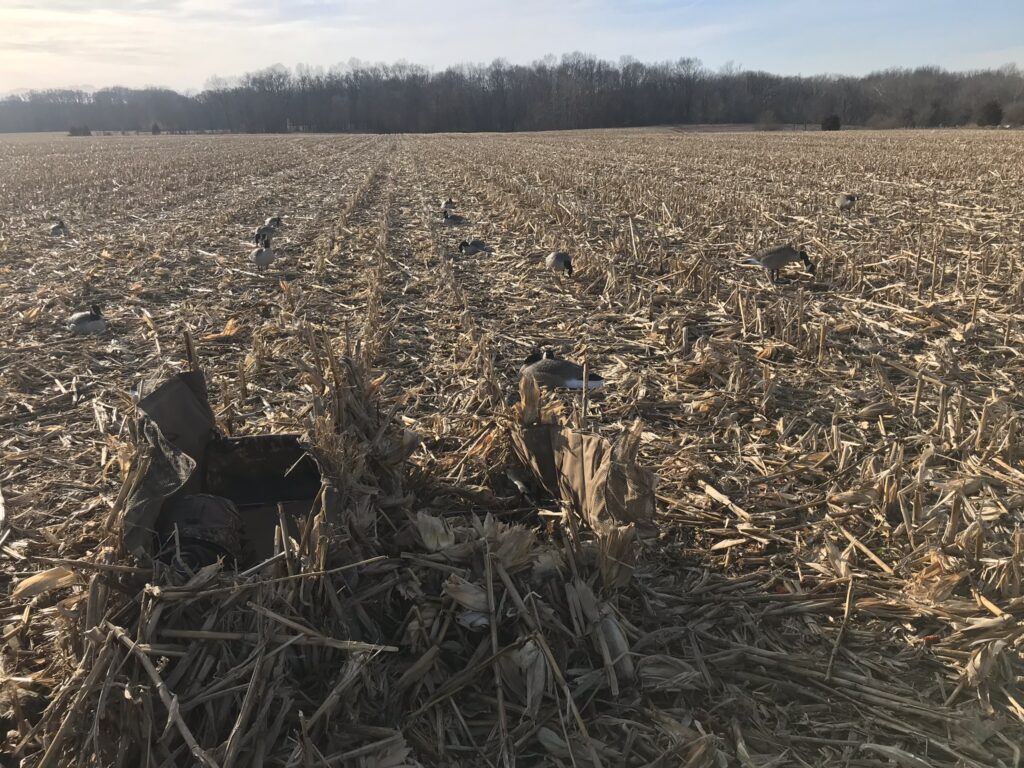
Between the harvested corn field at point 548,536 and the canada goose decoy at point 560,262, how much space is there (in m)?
0.31

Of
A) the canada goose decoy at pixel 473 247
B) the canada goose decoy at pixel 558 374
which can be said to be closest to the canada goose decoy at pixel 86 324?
the canada goose decoy at pixel 558 374

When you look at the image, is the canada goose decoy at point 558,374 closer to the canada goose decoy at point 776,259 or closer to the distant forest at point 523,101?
the canada goose decoy at point 776,259

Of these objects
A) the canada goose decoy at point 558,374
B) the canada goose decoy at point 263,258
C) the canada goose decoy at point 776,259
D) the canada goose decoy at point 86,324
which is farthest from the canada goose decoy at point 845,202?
the canada goose decoy at point 86,324

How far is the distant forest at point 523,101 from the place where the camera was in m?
93.9

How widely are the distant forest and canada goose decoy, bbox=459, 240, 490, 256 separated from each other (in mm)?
72780

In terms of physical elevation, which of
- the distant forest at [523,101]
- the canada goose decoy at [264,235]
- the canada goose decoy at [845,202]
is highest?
the distant forest at [523,101]

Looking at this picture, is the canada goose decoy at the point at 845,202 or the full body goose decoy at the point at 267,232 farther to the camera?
the canada goose decoy at the point at 845,202

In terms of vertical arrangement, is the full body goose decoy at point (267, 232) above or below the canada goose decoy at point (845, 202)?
below

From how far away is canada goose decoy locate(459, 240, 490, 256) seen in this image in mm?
10172

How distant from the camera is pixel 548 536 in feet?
10.7

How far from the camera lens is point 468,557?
276 centimetres

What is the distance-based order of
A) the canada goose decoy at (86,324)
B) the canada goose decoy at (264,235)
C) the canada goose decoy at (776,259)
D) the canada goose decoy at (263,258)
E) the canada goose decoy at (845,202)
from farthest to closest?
the canada goose decoy at (845,202) < the canada goose decoy at (264,235) < the canada goose decoy at (263,258) < the canada goose decoy at (776,259) < the canada goose decoy at (86,324)

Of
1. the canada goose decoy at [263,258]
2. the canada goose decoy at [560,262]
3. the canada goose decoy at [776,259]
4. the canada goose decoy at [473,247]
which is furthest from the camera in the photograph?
the canada goose decoy at [473,247]

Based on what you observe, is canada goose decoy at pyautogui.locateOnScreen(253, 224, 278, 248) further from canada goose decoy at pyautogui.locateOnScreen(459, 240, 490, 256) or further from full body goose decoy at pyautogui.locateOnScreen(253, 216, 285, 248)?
canada goose decoy at pyautogui.locateOnScreen(459, 240, 490, 256)
